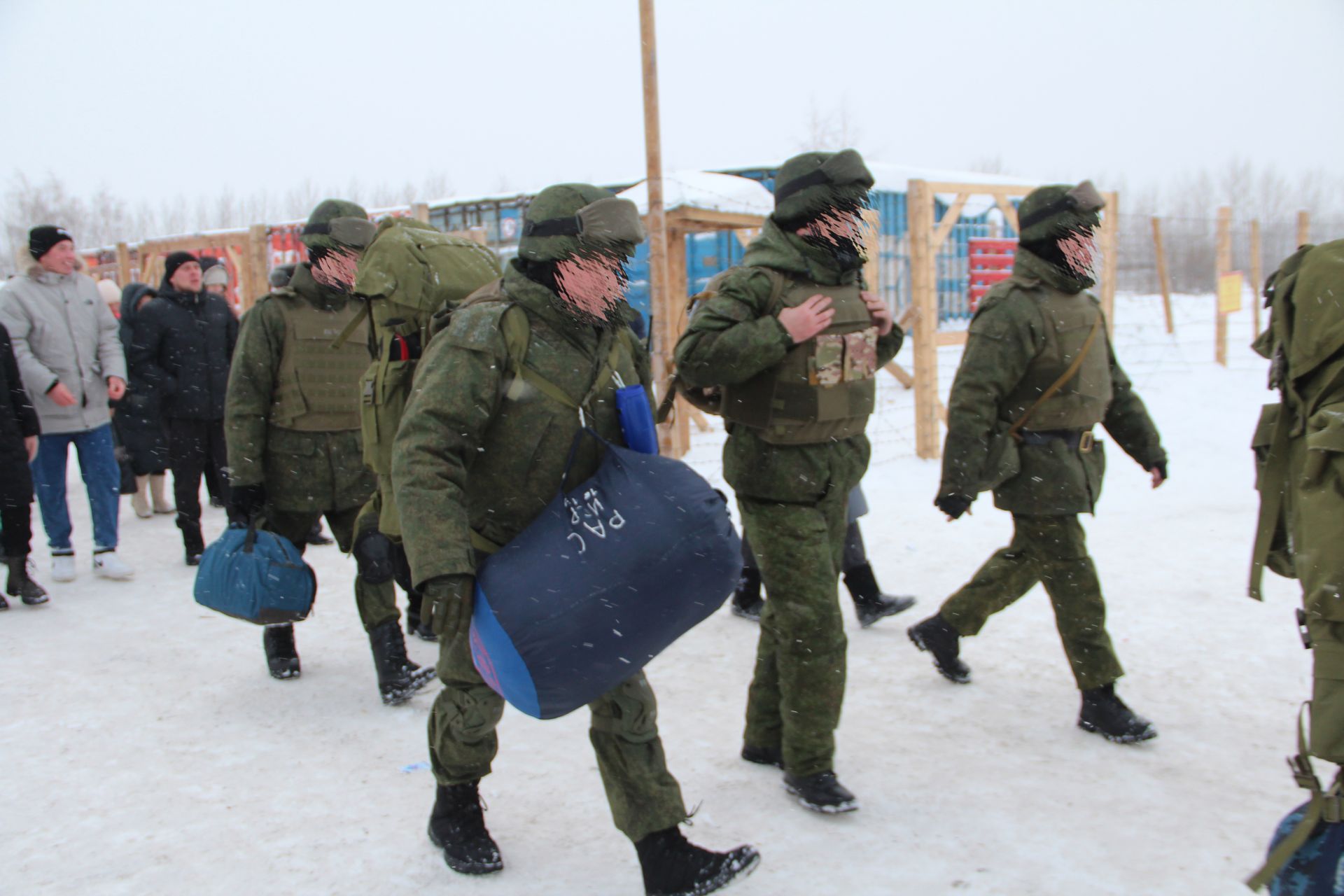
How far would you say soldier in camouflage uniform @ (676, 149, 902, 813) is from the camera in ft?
9.92

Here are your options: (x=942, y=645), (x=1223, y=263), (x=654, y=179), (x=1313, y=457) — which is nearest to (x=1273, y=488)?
(x=1313, y=457)

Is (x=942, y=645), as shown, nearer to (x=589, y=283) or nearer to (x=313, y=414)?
→ (x=589, y=283)

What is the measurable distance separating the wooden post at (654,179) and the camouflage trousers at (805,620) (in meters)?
2.98

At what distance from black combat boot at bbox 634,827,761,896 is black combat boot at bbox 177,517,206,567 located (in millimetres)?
5051

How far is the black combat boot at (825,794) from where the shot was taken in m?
3.06

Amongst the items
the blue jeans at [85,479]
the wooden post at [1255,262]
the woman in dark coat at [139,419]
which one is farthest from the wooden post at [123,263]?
the wooden post at [1255,262]

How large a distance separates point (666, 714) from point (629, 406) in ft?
5.94

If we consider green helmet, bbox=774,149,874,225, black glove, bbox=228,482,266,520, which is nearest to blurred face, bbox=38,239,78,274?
black glove, bbox=228,482,266,520

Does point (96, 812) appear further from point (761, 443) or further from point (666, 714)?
point (761, 443)

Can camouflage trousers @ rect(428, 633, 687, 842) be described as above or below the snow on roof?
below

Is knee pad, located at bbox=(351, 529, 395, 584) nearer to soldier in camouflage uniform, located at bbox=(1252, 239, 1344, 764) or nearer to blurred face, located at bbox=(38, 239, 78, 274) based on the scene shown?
soldier in camouflage uniform, located at bbox=(1252, 239, 1344, 764)

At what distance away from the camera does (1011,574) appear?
389 centimetres

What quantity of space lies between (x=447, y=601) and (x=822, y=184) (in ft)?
5.58

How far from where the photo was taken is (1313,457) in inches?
75.5
